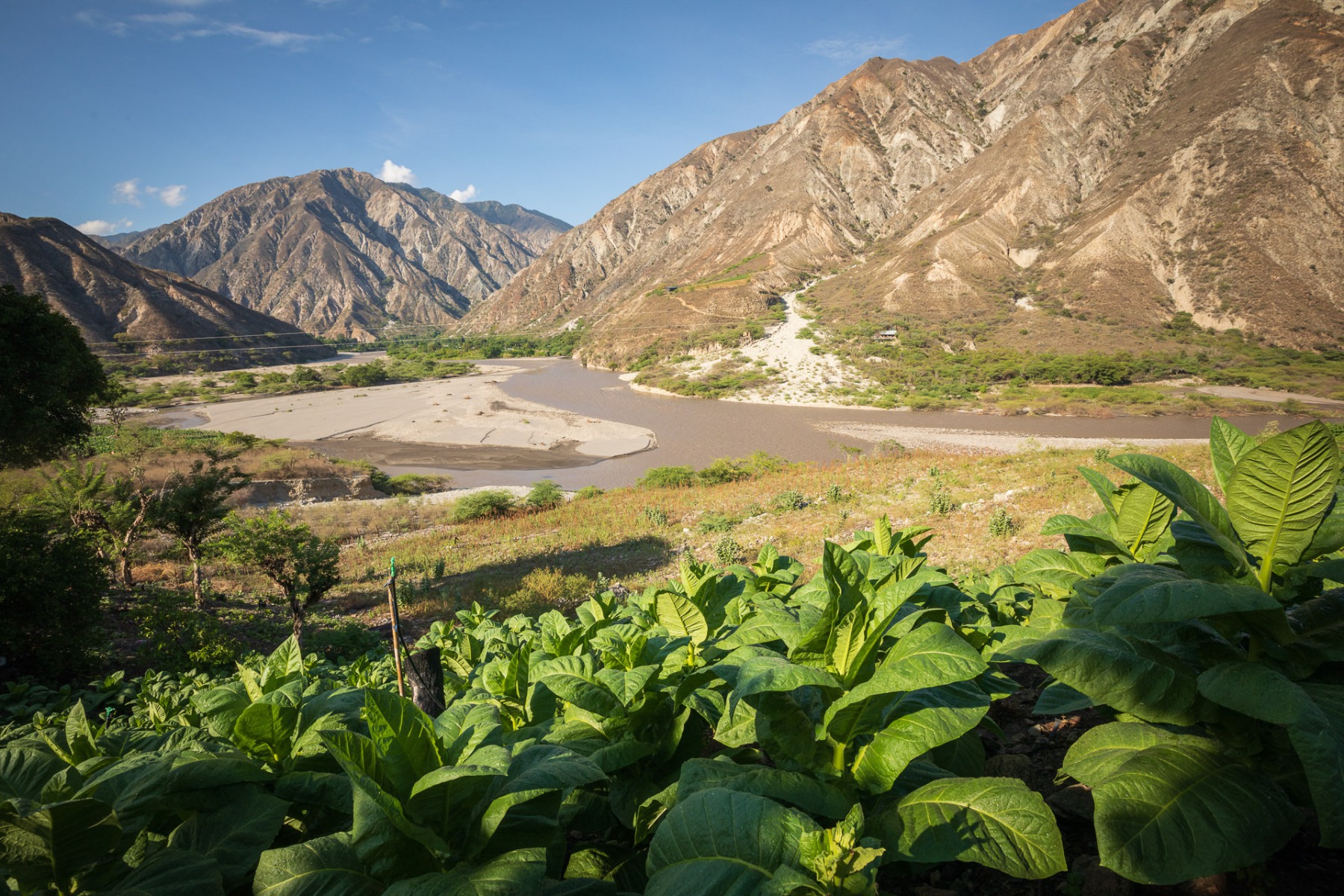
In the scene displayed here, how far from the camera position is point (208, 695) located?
1.67 m

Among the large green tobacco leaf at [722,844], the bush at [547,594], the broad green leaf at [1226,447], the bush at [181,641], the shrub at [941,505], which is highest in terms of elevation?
the broad green leaf at [1226,447]

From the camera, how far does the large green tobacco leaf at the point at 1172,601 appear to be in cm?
114

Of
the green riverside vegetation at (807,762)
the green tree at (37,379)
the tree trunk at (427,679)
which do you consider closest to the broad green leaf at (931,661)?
the green riverside vegetation at (807,762)

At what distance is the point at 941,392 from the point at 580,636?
52.3m

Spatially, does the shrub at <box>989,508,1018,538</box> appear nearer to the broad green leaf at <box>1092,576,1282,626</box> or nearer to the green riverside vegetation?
the green riverside vegetation

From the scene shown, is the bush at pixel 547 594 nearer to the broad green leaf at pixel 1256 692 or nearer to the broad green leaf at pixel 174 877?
the broad green leaf at pixel 174 877

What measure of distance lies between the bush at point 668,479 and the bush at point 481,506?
6276mm

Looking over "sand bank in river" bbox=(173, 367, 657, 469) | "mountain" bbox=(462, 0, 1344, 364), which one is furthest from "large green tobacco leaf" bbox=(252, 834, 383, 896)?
"mountain" bbox=(462, 0, 1344, 364)

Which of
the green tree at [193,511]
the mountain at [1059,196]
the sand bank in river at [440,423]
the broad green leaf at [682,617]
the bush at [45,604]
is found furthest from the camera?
the mountain at [1059,196]

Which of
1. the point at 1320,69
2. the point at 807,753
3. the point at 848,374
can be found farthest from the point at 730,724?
the point at 1320,69

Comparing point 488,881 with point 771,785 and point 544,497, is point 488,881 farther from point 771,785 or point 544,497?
point 544,497

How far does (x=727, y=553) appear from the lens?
11781mm

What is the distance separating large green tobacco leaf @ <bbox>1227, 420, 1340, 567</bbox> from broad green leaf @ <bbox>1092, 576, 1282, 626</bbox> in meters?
0.24

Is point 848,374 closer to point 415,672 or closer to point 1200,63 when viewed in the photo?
point 415,672
